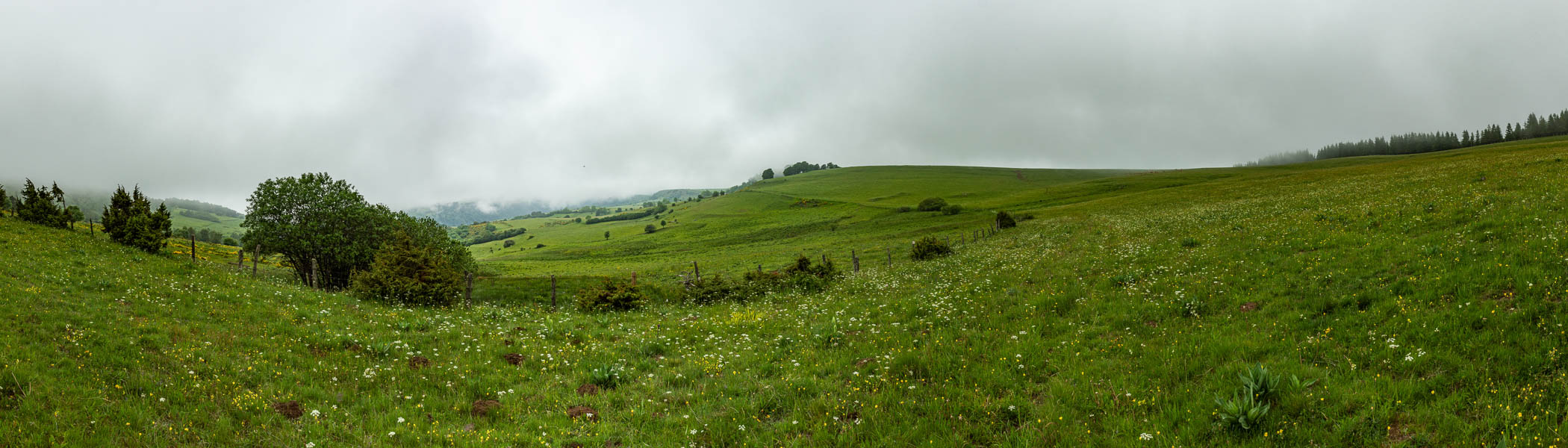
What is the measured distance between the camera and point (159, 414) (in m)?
8.28

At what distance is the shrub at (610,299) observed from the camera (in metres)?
21.7

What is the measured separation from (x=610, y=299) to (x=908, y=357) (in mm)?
14877

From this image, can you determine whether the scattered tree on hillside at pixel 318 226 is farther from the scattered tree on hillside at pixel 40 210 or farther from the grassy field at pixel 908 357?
the grassy field at pixel 908 357

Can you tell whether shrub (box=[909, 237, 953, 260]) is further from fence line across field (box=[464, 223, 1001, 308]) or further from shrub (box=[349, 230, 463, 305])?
shrub (box=[349, 230, 463, 305])

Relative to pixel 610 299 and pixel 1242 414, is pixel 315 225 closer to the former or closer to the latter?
pixel 610 299

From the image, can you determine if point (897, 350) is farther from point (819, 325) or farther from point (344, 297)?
point (344, 297)

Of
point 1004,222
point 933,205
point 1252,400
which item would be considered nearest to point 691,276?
point 1004,222

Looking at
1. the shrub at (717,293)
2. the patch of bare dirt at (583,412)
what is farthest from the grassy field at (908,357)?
the shrub at (717,293)

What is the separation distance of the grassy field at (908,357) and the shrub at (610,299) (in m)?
2.05

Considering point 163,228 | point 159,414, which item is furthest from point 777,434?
point 163,228

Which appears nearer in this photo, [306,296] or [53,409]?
[53,409]

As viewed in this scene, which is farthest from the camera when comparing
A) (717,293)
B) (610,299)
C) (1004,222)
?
(1004,222)

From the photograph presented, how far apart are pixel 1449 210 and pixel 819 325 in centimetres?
2053

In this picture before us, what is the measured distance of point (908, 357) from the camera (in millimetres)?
10477
